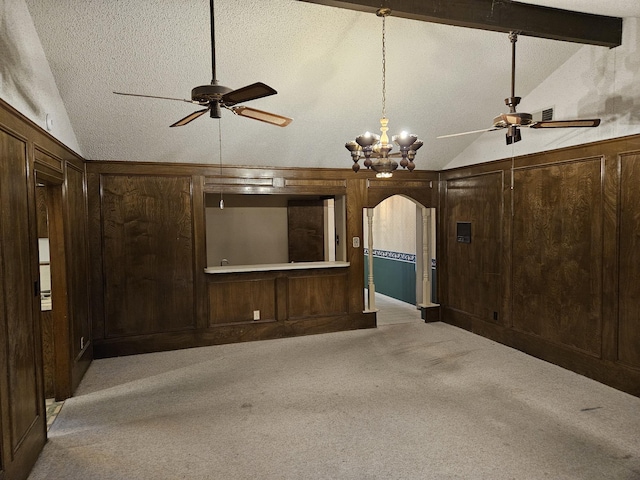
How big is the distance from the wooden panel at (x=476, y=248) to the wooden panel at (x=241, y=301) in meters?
2.63

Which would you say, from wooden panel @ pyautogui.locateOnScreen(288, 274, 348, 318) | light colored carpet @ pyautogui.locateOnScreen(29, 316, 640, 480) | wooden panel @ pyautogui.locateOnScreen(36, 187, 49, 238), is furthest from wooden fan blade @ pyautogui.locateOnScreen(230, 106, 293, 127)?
wooden panel @ pyautogui.locateOnScreen(288, 274, 348, 318)

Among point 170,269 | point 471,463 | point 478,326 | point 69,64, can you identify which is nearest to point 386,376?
point 471,463

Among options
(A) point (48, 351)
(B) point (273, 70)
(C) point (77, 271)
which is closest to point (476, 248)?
(B) point (273, 70)

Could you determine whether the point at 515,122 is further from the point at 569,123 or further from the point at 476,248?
the point at 476,248

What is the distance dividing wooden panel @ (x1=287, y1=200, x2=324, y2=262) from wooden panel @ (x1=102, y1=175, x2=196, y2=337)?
250 cm

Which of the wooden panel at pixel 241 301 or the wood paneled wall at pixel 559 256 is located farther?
the wooden panel at pixel 241 301

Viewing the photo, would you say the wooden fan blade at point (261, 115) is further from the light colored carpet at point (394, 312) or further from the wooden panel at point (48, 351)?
the light colored carpet at point (394, 312)

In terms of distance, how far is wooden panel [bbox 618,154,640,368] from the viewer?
11.9ft

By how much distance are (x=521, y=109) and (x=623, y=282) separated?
2.20m

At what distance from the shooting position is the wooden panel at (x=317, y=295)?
226 inches

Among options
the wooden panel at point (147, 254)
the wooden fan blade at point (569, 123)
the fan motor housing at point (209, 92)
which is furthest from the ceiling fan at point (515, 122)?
the wooden panel at point (147, 254)

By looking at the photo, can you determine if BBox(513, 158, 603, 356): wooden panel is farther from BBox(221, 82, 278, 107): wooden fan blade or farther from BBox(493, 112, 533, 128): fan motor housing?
BBox(221, 82, 278, 107): wooden fan blade

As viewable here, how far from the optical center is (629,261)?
371cm

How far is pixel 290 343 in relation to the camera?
17.8 ft
